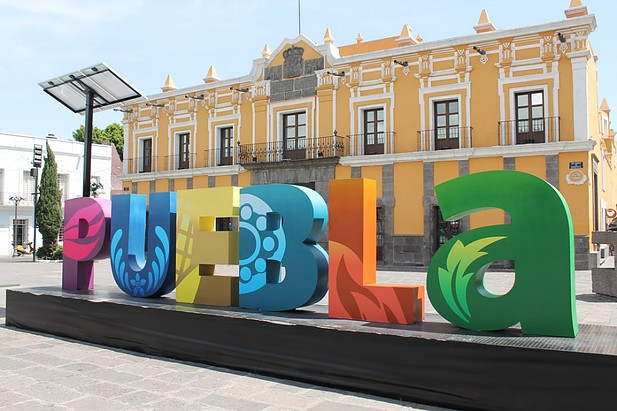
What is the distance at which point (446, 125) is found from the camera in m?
19.9

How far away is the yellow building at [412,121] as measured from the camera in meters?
17.8

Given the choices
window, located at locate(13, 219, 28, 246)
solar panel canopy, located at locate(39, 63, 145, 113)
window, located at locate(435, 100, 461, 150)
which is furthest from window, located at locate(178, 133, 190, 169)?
solar panel canopy, located at locate(39, 63, 145, 113)

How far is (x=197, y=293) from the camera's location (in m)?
6.17

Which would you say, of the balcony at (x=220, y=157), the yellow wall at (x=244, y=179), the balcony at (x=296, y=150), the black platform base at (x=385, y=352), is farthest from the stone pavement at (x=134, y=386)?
the balcony at (x=220, y=157)

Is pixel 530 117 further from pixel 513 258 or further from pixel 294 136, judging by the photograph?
pixel 513 258

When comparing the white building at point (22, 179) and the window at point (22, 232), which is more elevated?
the white building at point (22, 179)

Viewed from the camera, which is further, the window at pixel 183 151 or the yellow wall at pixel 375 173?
the window at pixel 183 151

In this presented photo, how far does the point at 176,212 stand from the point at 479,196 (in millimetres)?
3561

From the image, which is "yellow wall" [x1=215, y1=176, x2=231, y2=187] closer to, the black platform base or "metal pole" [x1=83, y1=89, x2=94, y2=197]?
"metal pole" [x1=83, y1=89, x2=94, y2=197]

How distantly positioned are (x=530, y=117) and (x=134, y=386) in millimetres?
17078

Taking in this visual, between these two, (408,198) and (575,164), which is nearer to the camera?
(575,164)

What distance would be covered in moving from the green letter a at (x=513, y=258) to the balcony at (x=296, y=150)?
17130 millimetres

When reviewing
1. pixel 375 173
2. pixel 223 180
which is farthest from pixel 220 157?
pixel 375 173

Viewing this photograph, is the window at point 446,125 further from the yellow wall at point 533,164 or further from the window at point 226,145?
the window at point 226,145
